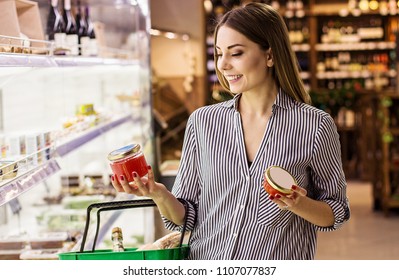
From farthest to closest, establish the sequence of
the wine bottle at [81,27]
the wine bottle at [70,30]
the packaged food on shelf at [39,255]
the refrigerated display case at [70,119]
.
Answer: the wine bottle at [81,27] < the wine bottle at [70,30] < the packaged food on shelf at [39,255] < the refrigerated display case at [70,119]

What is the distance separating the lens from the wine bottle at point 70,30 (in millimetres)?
3260

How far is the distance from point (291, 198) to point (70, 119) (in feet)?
6.16

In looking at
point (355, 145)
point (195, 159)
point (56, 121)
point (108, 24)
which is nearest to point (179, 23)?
point (355, 145)

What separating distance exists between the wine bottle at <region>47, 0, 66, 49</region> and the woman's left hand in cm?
140

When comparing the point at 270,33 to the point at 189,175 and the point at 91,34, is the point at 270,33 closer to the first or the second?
the point at 189,175

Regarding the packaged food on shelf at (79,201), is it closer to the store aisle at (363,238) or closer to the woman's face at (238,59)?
the woman's face at (238,59)

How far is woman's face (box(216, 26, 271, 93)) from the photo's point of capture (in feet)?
6.71

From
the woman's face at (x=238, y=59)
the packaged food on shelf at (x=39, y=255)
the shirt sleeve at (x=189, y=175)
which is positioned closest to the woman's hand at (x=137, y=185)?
the shirt sleeve at (x=189, y=175)

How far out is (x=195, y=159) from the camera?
7.10ft

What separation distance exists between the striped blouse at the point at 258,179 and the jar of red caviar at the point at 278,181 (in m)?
0.19

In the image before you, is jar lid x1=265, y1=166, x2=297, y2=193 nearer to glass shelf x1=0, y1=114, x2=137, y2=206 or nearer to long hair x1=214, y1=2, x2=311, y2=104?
long hair x1=214, y1=2, x2=311, y2=104

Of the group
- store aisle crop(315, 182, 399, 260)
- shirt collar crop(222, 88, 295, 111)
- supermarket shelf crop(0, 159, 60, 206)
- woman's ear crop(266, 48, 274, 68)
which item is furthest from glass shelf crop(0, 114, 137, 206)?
store aisle crop(315, 182, 399, 260)
